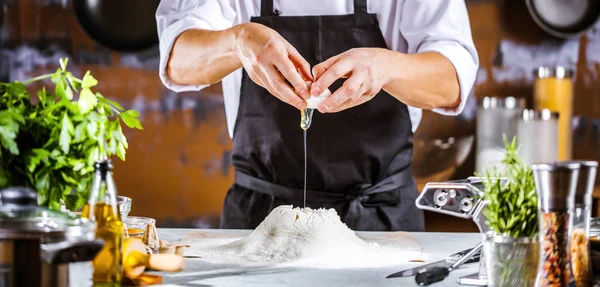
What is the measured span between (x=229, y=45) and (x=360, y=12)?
0.50 m

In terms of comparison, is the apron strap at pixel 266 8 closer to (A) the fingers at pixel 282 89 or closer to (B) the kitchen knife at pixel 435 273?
(A) the fingers at pixel 282 89

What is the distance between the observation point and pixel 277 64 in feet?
6.17

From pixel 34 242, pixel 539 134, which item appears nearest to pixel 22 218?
pixel 34 242

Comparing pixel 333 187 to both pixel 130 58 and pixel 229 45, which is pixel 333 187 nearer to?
pixel 229 45

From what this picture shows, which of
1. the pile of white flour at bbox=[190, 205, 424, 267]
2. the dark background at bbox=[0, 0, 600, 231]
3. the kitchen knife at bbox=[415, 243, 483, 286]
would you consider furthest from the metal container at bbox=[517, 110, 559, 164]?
the kitchen knife at bbox=[415, 243, 483, 286]

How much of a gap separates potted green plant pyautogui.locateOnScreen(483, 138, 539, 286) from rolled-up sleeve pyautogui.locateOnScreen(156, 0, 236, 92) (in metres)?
1.33

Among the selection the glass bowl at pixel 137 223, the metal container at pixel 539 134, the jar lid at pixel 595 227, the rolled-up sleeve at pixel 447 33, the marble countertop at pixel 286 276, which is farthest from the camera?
the metal container at pixel 539 134

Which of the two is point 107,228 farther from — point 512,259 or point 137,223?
point 512,259

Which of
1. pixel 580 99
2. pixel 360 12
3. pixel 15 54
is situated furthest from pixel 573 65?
pixel 15 54

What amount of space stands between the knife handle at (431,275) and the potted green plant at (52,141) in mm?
573

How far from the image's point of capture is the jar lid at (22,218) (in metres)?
1.06

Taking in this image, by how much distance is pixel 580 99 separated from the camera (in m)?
3.62

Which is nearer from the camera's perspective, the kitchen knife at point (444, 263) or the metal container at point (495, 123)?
the kitchen knife at point (444, 263)

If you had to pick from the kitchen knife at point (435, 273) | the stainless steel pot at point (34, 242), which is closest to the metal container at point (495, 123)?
the kitchen knife at point (435, 273)
